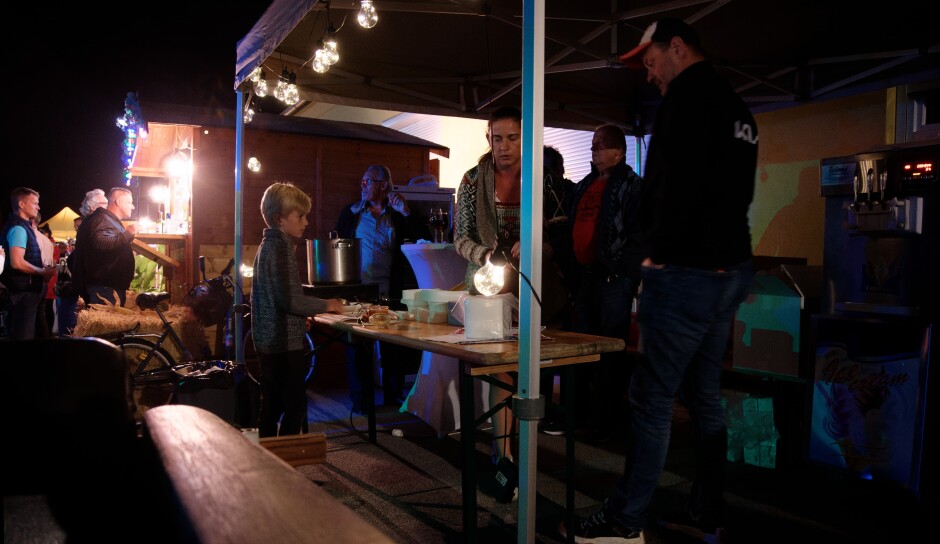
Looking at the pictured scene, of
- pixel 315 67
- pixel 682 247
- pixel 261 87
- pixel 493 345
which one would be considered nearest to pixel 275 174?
pixel 261 87

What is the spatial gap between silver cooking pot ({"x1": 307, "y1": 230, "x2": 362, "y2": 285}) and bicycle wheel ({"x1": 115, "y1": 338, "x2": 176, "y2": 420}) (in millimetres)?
1391

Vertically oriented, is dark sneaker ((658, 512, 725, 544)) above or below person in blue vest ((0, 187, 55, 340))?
below

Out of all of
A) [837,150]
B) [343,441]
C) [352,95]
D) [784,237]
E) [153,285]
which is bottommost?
[343,441]

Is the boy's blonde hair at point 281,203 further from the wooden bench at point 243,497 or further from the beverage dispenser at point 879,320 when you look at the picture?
the beverage dispenser at point 879,320

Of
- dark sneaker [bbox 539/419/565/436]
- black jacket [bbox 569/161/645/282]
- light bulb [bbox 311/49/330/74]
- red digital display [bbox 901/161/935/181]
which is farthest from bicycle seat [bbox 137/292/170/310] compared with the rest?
red digital display [bbox 901/161/935/181]

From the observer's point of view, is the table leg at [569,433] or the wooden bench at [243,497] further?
the table leg at [569,433]

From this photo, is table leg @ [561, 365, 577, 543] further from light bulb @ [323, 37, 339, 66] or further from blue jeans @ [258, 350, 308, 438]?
light bulb @ [323, 37, 339, 66]

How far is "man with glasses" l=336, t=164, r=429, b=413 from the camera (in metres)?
6.06

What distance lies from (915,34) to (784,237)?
97.7 inches

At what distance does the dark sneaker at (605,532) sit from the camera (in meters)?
2.61

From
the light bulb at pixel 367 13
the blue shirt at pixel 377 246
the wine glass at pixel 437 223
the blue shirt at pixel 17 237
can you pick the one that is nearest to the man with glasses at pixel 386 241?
the blue shirt at pixel 377 246

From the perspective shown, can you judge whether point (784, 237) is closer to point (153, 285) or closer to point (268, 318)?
point (268, 318)

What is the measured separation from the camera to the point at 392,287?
6.38 meters

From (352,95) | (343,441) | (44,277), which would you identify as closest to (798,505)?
(343,441)
